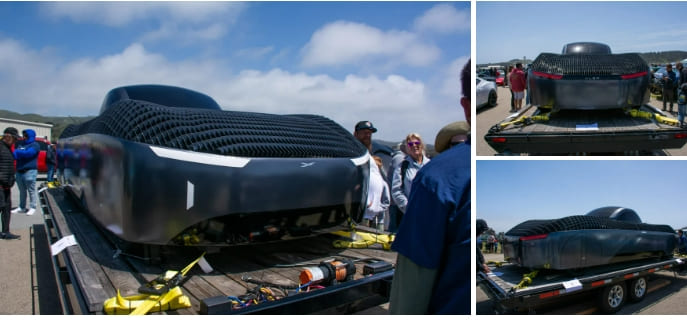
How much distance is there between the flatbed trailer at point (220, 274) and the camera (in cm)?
235

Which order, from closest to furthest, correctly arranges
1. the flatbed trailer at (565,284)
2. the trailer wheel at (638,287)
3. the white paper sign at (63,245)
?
the flatbed trailer at (565,284)
the trailer wheel at (638,287)
the white paper sign at (63,245)

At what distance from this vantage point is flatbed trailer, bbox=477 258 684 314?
5.90ft

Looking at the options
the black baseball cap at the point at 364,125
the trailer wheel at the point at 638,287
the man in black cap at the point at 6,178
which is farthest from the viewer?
the man in black cap at the point at 6,178

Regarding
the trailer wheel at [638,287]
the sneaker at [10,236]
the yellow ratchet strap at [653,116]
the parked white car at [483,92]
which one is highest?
the parked white car at [483,92]

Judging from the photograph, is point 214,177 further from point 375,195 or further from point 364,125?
point 364,125

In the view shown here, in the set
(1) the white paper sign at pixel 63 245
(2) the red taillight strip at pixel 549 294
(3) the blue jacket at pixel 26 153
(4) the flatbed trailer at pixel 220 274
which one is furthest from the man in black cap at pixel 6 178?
(2) the red taillight strip at pixel 549 294

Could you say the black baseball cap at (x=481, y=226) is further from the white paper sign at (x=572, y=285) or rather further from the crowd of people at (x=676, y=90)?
the crowd of people at (x=676, y=90)

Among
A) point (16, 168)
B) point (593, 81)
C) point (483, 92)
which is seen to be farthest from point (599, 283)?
point (16, 168)

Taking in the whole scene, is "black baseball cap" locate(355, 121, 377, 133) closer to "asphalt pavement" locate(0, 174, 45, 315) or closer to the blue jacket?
"asphalt pavement" locate(0, 174, 45, 315)

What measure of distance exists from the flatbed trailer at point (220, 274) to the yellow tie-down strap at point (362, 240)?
0.05 m

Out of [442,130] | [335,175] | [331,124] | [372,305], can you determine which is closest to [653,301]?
[442,130]

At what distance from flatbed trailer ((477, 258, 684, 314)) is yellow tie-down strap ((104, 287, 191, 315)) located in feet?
4.93

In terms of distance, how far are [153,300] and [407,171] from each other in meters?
2.72
